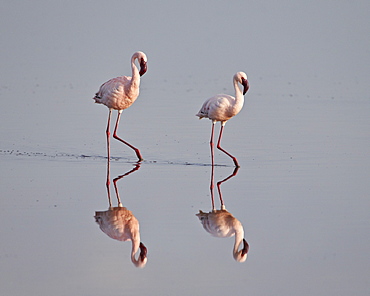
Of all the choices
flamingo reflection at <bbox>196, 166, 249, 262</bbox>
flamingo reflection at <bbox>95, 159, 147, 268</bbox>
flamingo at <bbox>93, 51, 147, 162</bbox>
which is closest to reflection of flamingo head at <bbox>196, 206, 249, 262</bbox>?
flamingo reflection at <bbox>196, 166, 249, 262</bbox>

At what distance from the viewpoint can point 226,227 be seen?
8.77 meters

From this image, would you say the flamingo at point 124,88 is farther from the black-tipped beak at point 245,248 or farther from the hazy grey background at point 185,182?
the black-tipped beak at point 245,248

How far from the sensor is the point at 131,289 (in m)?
6.97

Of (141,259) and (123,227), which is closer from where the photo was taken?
(141,259)

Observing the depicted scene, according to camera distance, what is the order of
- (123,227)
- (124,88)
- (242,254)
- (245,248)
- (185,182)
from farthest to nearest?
(124,88)
(185,182)
(123,227)
(245,248)
(242,254)

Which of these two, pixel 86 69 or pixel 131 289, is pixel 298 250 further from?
pixel 86 69

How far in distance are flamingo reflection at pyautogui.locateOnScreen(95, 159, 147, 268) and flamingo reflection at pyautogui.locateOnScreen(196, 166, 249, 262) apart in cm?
71

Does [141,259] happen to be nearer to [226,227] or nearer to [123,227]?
[123,227]

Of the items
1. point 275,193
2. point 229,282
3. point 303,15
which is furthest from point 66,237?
point 303,15

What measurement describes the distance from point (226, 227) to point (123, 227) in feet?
3.23

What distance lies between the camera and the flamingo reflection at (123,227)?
7.83 meters

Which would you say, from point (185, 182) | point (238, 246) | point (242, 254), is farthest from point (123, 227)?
point (185, 182)

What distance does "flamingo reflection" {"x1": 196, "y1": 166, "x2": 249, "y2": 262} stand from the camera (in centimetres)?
801

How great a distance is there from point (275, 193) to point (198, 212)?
3.88 ft
